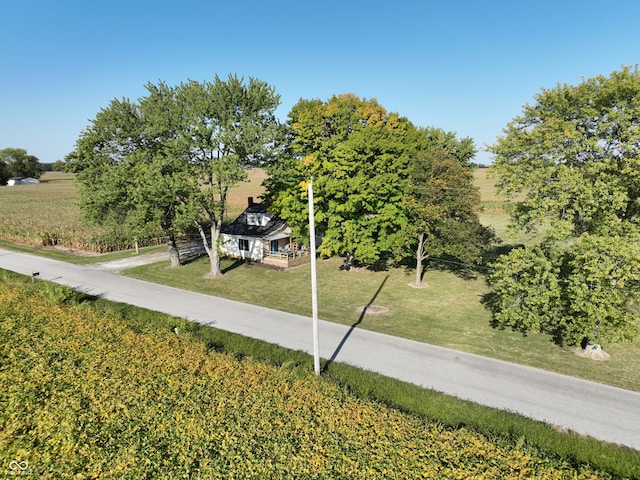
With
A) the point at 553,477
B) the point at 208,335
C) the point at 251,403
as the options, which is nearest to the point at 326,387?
the point at 251,403

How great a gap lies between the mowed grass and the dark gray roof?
9.67ft

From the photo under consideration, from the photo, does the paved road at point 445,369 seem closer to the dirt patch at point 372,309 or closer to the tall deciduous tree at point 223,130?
the dirt patch at point 372,309

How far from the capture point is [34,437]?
9055mm

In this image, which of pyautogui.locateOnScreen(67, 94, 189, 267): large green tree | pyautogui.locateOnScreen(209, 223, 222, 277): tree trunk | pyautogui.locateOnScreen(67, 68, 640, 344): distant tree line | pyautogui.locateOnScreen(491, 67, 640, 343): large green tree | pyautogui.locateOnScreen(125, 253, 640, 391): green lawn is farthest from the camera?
pyautogui.locateOnScreen(209, 223, 222, 277): tree trunk

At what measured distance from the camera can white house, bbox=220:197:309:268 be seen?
32.3m

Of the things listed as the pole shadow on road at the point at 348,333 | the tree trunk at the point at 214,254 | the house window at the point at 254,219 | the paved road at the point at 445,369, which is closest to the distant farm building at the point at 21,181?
the house window at the point at 254,219

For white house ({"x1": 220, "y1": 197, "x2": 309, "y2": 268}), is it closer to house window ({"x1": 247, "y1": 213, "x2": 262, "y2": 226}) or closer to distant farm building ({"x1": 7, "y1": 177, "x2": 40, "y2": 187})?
house window ({"x1": 247, "y1": 213, "x2": 262, "y2": 226})

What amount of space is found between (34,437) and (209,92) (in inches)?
861

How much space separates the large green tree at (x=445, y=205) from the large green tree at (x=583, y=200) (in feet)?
18.3

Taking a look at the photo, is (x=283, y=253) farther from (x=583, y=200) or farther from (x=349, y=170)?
(x=583, y=200)

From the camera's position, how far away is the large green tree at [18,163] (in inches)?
5714

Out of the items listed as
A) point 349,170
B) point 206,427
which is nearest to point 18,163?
point 349,170

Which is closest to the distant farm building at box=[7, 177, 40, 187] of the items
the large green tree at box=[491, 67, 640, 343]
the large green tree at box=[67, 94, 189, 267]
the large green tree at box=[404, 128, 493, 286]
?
the large green tree at box=[67, 94, 189, 267]

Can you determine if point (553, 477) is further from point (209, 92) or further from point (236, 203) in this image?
point (236, 203)
